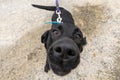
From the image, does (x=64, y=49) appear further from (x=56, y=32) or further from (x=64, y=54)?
(x=56, y=32)

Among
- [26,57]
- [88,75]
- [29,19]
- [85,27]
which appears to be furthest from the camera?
[29,19]

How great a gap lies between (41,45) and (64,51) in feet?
6.93

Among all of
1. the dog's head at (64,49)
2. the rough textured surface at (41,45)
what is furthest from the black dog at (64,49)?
the rough textured surface at (41,45)

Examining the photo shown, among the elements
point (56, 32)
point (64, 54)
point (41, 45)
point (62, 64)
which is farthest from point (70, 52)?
point (41, 45)

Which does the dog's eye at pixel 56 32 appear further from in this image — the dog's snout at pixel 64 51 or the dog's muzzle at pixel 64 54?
the dog's snout at pixel 64 51

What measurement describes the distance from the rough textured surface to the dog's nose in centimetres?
160

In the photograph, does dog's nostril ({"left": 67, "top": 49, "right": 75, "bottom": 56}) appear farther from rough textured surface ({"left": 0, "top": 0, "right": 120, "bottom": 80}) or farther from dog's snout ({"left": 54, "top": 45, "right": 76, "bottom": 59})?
rough textured surface ({"left": 0, "top": 0, "right": 120, "bottom": 80})

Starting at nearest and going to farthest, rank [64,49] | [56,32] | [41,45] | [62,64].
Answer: [64,49] → [62,64] → [56,32] → [41,45]

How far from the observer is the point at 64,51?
2318 mm

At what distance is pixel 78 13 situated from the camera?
16.3ft

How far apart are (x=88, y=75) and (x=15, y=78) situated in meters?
1.03

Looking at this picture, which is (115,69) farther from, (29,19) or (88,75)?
(29,19)

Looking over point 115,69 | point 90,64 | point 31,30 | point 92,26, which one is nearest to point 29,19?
point 31,30

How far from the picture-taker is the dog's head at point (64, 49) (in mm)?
2342
